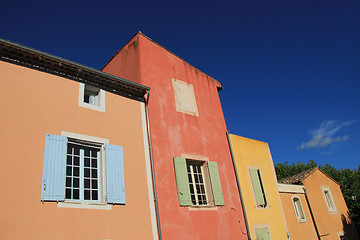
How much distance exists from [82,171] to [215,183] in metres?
5.00

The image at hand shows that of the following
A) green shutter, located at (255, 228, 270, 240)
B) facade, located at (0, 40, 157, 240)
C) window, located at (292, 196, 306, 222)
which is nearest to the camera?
facade, located at (0, 40, 157, 240)

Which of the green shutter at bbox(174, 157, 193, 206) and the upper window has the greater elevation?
the upper window

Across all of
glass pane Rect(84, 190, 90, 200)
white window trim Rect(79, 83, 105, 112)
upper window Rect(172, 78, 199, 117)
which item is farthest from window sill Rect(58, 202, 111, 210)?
upper window Rect(172, 78, 199, 117)

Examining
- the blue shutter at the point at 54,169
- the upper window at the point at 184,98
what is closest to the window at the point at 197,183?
the upper window at the point at 184,98

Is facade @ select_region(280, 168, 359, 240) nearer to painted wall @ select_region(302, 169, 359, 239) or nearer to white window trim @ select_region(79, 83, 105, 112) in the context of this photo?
painted wall @ select_region(302, 169, 359, 239)

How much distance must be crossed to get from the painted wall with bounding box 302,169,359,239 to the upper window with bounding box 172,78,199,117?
923cm

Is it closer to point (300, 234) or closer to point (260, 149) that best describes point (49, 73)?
point (260, 149)

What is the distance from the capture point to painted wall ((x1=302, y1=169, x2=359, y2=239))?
16139mm

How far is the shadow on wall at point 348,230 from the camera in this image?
18016 millimetres

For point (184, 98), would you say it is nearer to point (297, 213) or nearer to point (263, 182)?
point (263, 182)

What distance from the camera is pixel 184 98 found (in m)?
11.9

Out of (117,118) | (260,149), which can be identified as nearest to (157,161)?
(117,118)

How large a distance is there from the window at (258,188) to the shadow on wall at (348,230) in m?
9.09

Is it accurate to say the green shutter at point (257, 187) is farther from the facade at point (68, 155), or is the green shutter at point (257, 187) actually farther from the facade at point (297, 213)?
the facade at point (68, 155)
